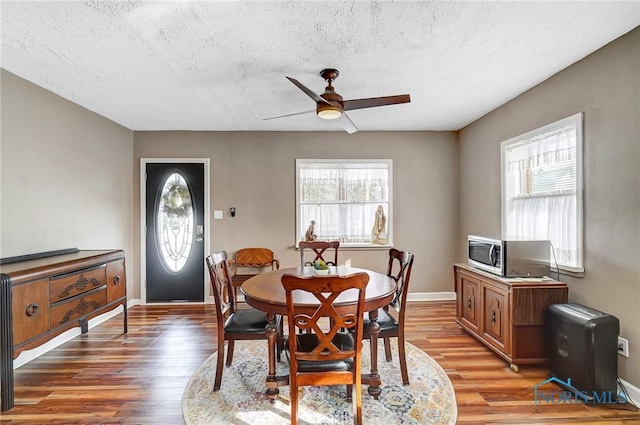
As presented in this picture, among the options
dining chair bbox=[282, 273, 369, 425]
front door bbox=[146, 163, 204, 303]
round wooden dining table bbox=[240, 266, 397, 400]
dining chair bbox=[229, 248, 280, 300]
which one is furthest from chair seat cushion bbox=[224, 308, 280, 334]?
front door bbox=[146, 163, 204, 303]

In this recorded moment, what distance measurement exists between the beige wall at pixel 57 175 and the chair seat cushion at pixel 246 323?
2024 millimetres

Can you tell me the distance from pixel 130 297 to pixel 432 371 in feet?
13.2

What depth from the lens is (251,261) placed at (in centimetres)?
440

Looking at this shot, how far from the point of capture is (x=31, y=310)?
2.28 m

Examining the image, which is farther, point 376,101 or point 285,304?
point 376,101

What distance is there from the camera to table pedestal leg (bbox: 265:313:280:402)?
78.5 inches

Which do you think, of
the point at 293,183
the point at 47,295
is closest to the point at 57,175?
the point at 47,295

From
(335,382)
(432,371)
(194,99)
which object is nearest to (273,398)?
(335,382)

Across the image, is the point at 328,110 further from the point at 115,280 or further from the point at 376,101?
the point at 115,280

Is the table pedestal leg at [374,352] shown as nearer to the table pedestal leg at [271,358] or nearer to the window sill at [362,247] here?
the table pedestal leg at [271,358]

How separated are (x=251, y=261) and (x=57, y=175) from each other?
Answer: 7.75 feet

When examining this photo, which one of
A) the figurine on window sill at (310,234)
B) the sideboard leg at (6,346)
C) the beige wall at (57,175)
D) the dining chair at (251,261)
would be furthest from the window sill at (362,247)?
the sideboard leg at (6,346)

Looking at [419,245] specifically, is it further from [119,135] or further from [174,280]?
[119,135]

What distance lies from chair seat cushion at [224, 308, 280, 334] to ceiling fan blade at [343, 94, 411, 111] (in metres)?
1.81
